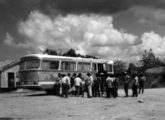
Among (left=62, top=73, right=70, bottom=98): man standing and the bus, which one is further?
the bus

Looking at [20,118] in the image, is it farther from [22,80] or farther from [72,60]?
[72,60]

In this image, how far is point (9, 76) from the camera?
40.7 m

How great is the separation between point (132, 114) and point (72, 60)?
1318 centimetres

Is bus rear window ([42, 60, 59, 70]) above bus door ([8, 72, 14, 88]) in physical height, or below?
above

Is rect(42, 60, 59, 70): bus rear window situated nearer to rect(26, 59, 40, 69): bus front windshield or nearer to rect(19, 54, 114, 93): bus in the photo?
rect(19, 54, 114, 93): bus

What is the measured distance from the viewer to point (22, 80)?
2409 cm

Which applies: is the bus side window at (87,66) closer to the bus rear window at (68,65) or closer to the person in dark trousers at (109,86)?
the bus rear window at (68,65)

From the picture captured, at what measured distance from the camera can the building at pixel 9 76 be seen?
39.8m

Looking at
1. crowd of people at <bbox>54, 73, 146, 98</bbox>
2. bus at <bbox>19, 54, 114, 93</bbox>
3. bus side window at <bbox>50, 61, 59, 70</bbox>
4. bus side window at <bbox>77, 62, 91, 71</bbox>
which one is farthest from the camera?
bus side window at <bbox>77, 62, 91, 71</bbox>

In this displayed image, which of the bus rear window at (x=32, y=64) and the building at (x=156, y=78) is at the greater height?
the bus rear window at (x=32, y=64)

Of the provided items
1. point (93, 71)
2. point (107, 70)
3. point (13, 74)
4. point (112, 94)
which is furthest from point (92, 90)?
point (13, 74)

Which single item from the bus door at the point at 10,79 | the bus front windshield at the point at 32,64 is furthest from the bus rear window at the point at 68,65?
the bus door at the point at 10,79

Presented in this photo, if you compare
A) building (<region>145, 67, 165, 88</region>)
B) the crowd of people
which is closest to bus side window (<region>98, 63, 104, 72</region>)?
the crowd of people

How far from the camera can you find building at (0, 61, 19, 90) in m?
39.8
